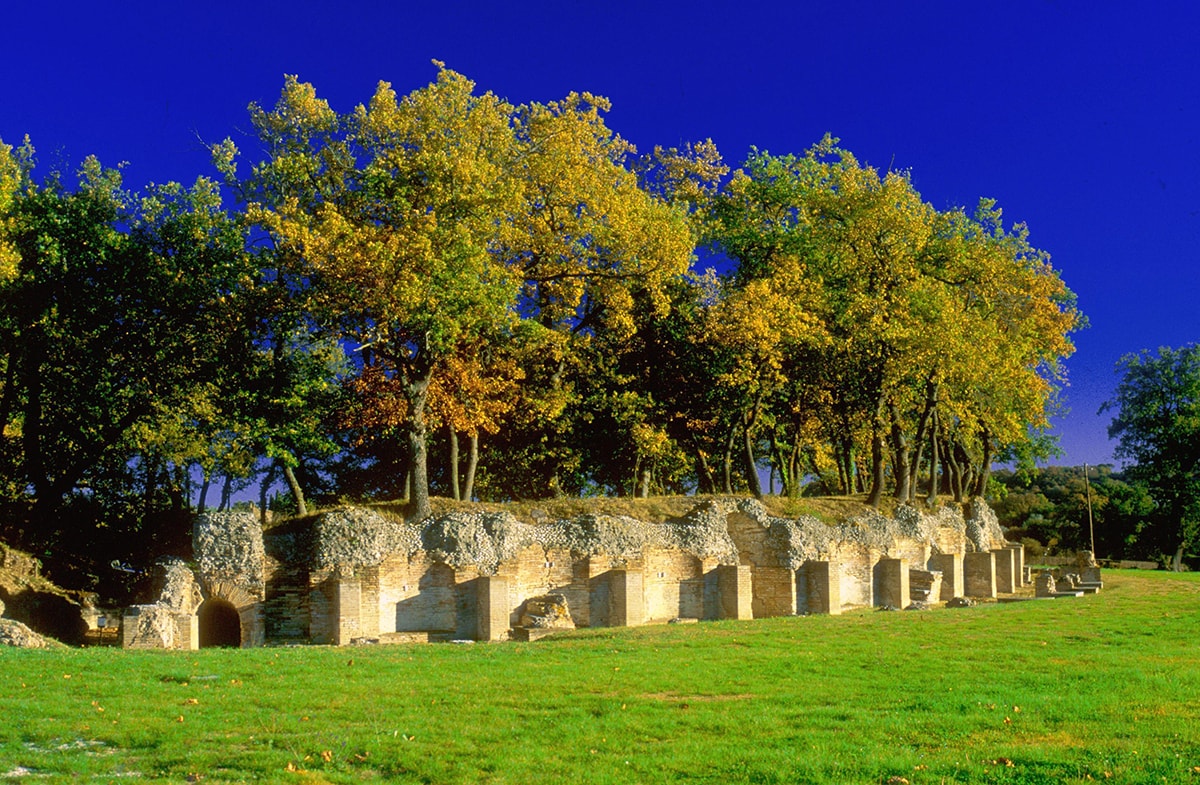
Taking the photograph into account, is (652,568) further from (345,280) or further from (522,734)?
(522,734)

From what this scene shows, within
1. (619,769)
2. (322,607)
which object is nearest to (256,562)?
(322,607)

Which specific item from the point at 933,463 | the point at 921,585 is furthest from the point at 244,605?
the point at 933,463

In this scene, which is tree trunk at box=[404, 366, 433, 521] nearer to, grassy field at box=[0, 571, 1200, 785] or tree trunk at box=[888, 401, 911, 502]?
grassy field at box=[0, 571, 1200, 785]

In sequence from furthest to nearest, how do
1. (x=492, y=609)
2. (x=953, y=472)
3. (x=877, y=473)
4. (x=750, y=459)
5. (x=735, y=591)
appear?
1. (x=953, y=472)
2. (x=877, y=473)
3. (x=750, y=459)
4. (x=735, y=591)
5. (x=492, y=609)

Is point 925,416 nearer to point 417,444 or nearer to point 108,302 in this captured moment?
point 417,444

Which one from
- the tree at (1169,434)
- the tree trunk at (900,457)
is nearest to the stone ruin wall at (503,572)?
the tree trunk at (900,457)

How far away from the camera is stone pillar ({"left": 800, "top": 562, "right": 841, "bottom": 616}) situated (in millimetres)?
28844

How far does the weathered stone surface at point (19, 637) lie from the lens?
55.4 ft

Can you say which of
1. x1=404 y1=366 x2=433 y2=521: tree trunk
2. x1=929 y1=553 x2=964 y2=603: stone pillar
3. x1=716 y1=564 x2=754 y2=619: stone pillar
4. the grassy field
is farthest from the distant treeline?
the grassy field

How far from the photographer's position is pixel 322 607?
2277 centimetres

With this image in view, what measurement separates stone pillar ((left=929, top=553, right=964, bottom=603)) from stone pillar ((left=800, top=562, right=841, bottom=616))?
768 centimetres

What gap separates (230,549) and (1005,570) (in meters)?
29.2

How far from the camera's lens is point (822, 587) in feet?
95.2

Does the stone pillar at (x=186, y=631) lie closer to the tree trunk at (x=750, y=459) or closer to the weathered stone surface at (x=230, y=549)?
the weathered stone surface at (x=230, y=549)
